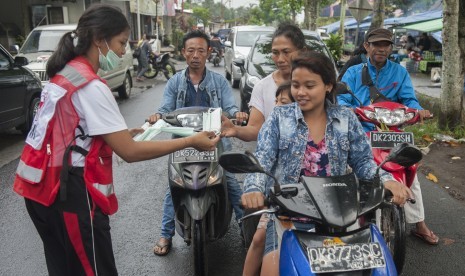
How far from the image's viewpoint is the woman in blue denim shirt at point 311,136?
2.34 meters

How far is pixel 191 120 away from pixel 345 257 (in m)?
1.67

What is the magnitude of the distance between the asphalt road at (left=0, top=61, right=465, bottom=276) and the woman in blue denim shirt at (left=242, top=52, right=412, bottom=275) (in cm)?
151

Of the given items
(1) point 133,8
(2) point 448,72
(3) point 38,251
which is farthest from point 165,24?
(3) point 38,251

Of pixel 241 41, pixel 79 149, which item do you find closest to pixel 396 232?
pixel 79 149

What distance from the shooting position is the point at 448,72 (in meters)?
7.15

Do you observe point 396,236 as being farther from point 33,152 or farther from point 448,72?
point 448,72

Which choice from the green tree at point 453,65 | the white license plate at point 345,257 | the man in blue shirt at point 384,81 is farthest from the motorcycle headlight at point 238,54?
the white license plate at point 345,257

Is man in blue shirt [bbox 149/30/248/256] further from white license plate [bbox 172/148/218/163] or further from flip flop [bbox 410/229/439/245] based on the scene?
flip flop [bbox 410/229/439/245]

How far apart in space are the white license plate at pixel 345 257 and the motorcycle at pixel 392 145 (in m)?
1.69

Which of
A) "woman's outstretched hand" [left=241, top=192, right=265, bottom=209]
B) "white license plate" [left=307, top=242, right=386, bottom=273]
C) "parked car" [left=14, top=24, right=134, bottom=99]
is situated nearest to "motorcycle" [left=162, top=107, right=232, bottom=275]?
"woman's outstretched hand" [left=241, top=192, right=265, bottom=209]

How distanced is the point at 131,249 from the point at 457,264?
Answer: 2679 millimetres

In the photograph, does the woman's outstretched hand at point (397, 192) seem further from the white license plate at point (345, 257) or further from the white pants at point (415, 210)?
the white pants at point (415, 210)

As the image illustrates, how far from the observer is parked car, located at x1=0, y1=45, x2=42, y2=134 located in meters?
7.30

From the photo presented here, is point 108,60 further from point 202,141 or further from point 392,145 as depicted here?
point 392,145
